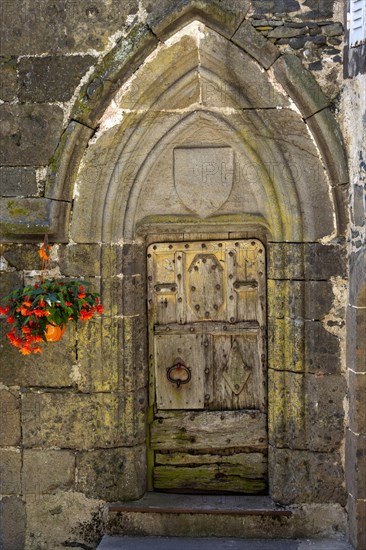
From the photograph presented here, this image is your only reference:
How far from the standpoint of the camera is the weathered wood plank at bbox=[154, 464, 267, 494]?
5.67 metres

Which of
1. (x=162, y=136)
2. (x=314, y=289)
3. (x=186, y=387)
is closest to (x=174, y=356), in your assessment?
(x=186, y=387)

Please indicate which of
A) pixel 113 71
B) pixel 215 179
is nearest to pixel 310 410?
pixel 215 179

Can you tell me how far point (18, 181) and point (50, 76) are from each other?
0.69 metres

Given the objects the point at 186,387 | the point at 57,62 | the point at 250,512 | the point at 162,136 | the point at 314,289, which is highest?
the point at 57,62

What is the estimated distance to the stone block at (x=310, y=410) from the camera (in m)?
5.34

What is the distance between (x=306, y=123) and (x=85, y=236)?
157 centimetres

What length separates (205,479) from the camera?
18.7 ft

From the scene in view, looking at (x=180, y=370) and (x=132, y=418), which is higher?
(x=180, y=370)

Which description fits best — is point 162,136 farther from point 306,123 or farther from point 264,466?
point 264,466

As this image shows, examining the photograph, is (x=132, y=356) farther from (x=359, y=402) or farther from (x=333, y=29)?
(x=333, y=29)

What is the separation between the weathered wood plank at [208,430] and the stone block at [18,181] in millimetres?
1741

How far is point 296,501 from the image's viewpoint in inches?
213

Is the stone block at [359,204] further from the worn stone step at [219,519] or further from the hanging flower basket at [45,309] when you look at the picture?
the worn stone step at [219,519]

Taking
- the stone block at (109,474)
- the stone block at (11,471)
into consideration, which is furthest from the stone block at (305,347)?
the stone block at (11,471)
